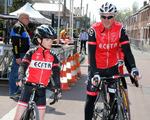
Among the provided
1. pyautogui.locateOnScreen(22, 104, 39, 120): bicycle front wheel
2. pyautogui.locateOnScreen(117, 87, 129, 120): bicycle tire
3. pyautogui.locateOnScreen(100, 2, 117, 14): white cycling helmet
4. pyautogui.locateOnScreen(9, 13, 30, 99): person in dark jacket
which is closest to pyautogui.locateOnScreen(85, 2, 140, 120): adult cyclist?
pyautogui.locateOnScreen(100, 2, 117, 14): white cycling helmet

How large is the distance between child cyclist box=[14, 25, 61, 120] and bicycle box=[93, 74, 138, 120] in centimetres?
72

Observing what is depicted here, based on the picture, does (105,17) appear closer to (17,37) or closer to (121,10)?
(17,37)

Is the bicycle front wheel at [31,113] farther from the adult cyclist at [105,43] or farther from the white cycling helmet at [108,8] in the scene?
the white cycling helmet at [108,8]

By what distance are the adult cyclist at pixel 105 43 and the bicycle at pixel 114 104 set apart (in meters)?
0.15

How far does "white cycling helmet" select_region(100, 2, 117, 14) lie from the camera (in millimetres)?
3512

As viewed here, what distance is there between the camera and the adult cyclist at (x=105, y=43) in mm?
3564

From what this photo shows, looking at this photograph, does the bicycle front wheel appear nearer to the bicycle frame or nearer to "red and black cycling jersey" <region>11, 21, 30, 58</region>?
the bicycle frame

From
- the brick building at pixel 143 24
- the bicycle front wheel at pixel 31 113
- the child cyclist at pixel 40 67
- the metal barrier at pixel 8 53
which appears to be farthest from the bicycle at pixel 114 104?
the brick building at pixel 143 24

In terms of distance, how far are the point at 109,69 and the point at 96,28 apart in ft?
2.15

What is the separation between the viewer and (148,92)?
816cm

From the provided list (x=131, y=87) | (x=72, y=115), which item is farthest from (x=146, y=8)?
(x=72, y=115)

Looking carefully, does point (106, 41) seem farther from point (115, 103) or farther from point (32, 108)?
point (32, 108)

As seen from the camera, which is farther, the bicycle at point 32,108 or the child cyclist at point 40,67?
the child cyclist at point 40,67

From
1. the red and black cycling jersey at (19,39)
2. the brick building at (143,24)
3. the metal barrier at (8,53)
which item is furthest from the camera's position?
the brick building at (143,24)
